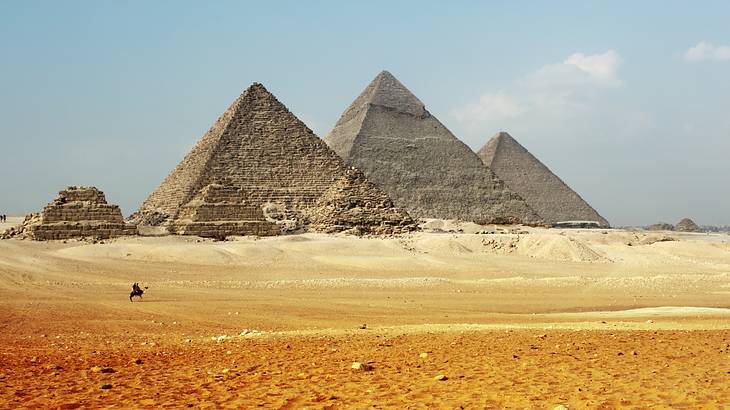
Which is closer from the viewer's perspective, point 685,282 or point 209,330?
point 209,330

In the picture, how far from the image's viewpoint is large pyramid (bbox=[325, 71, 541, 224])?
238ft

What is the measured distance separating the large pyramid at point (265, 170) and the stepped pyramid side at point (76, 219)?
1040cm

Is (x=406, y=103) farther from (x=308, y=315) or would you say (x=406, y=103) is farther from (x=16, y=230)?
(x=308, y=315)

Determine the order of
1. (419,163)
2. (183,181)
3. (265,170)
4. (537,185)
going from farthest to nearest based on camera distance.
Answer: (537,185), (419,163), (265,170), (183,181)

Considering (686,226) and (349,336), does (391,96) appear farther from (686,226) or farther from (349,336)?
(349,336)

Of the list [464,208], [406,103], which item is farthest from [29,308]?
[406,103]

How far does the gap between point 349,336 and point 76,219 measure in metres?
27.1

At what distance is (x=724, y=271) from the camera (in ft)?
89.8

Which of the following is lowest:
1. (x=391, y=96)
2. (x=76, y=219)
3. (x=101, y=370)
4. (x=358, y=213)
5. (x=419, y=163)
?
(x=101, y=370)

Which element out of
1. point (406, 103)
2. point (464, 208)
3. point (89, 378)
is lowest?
point (89, 378)

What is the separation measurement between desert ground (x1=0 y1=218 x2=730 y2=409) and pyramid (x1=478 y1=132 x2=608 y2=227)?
198 ft

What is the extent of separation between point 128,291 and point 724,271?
1956 centimetres

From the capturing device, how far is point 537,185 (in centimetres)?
8544

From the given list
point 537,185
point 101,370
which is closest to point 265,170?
point 537,185
